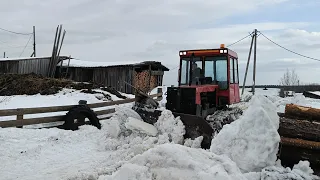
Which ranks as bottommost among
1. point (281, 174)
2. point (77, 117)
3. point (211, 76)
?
point (281, 174)

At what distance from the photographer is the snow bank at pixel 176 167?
12.8 ft

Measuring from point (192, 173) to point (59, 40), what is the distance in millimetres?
27505

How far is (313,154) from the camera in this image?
17.7 feet

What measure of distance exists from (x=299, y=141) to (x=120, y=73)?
2597cm

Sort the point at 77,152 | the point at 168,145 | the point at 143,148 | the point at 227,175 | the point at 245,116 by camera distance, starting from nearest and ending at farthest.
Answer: the point at 227,175 < the point at 168,145 < the point at 245,116 < the point at 143,148 < the point at 77,152

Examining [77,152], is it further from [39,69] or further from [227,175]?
[39,69]

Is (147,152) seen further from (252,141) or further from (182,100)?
(182,100)

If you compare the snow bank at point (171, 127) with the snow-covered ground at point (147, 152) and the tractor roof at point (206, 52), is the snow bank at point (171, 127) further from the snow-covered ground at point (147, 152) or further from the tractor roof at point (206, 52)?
the tractor roof at point (206, 52)

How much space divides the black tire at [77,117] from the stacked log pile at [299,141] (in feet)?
22.0

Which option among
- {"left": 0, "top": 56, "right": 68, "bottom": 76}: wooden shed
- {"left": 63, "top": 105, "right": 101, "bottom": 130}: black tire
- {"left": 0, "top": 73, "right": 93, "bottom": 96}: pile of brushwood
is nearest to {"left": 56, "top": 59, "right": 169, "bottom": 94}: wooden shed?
{"left": 0, "top": 56, "right": 68, "bottom": 76}: wooden shed

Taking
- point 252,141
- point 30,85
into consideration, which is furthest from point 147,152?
point 30,85

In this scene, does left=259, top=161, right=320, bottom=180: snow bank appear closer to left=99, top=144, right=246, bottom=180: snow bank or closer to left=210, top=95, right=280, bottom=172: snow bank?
left=210, top=95, right=280, bottom=172: snow bank

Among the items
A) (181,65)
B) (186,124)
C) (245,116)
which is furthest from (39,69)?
(245,116)

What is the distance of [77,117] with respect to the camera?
1084 centimetres
